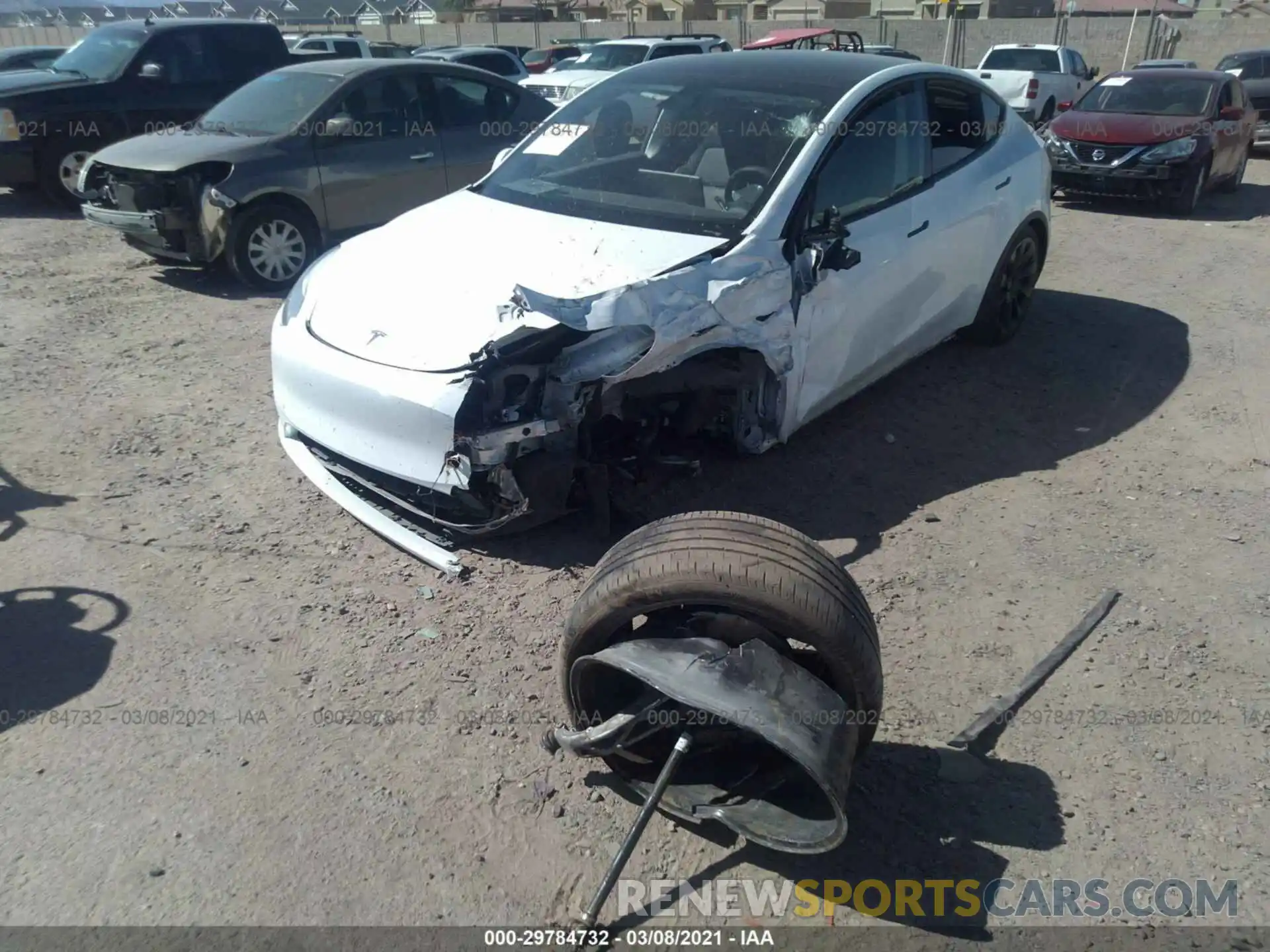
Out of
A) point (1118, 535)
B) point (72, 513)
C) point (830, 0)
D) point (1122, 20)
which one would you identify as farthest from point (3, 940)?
point (830, 0)

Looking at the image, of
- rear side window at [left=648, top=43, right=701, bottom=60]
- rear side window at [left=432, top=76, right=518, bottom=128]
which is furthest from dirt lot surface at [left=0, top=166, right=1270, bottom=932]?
rear side window at [left=648, top=43, right=701, bottom=60]

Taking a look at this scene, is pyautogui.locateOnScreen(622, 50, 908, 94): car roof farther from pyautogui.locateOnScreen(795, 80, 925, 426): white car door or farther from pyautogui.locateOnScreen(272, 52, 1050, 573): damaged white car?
pyautogui.locateOnScreen(795, 80, 925, 426): white car door

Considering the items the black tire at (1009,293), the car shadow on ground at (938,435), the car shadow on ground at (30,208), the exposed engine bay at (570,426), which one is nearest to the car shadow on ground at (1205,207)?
the car shadow on ground at (938,435)

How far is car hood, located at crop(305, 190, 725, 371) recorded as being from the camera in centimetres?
365

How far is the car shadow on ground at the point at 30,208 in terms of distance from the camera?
10.7 metres

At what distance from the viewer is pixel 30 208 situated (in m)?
11.1

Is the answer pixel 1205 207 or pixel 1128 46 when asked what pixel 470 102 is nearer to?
pixel 1205 207

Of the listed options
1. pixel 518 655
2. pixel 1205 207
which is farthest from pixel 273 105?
pixel 1205 207

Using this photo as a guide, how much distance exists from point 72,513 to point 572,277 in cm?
248

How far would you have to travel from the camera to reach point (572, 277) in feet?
12.6

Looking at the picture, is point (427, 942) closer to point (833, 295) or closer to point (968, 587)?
point (968, 587)

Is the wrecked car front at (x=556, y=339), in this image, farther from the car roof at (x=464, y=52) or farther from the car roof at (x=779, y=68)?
the car roof at (x=464, y=52)

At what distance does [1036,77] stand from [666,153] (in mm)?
17885

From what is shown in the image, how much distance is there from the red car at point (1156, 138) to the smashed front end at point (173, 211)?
9029 millimetres
